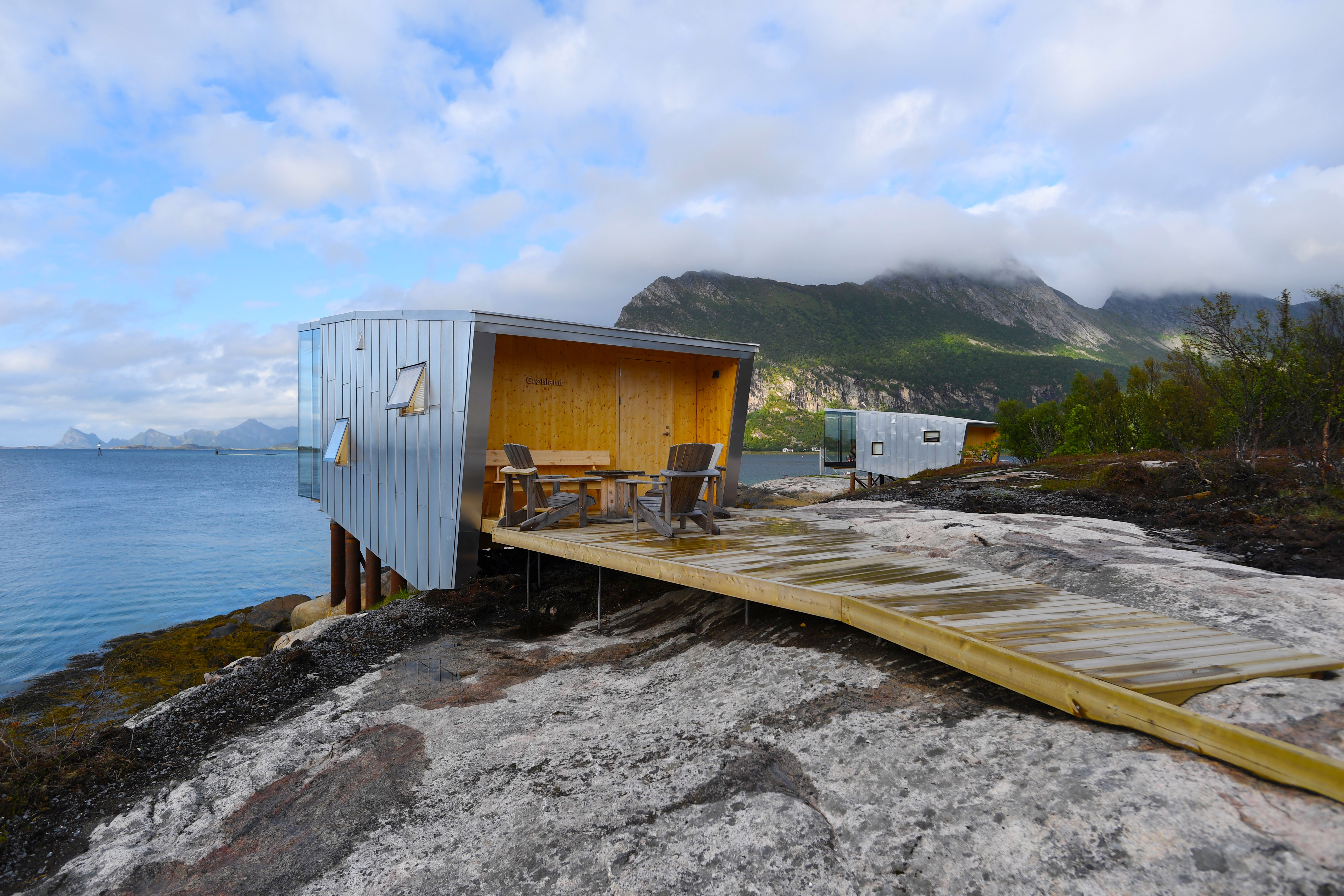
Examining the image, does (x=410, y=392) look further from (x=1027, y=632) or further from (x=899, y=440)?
(x=899, y=440)

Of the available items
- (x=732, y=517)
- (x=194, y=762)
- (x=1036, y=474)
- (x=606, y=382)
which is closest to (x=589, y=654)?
(x=194, y=762)

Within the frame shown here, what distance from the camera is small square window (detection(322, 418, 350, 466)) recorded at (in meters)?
11.6

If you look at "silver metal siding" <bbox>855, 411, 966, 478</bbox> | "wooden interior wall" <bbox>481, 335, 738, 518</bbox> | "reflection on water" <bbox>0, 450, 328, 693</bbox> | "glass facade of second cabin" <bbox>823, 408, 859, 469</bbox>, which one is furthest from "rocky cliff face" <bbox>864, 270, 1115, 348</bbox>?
"wooden interior wall" <bbox>481, 335, 738, 518</bbox>

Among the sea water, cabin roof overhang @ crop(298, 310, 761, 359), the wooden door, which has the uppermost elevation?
cabin roof overhang @ crop(298, 310, 761, 359)

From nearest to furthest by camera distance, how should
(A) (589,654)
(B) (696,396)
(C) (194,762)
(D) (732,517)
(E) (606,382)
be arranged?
(C) (194,762), (A) (589,654), (D) (732,517), (E) (606,382), (B) (696,396)

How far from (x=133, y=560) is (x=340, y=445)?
19207mm

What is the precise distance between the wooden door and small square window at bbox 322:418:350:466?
5031mm

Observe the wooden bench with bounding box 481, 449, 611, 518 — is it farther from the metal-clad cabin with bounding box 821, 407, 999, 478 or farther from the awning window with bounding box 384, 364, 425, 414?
the metal-clad cabin with bounding box 821, 407, 999, 478

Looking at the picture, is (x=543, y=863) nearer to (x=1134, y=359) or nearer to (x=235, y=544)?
(x=235, y=544)

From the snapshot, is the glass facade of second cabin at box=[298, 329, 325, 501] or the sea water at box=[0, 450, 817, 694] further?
the sea water at box=[0, 450, 817, 694]

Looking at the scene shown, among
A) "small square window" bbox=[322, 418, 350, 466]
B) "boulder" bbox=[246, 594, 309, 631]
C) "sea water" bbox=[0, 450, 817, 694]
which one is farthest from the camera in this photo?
"sea water" bbox=[0, 450, 817, 694]

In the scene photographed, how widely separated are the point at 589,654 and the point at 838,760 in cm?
305

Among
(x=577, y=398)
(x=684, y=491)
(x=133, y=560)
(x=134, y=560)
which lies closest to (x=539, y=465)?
(x=577, y=398)

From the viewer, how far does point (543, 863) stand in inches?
107
